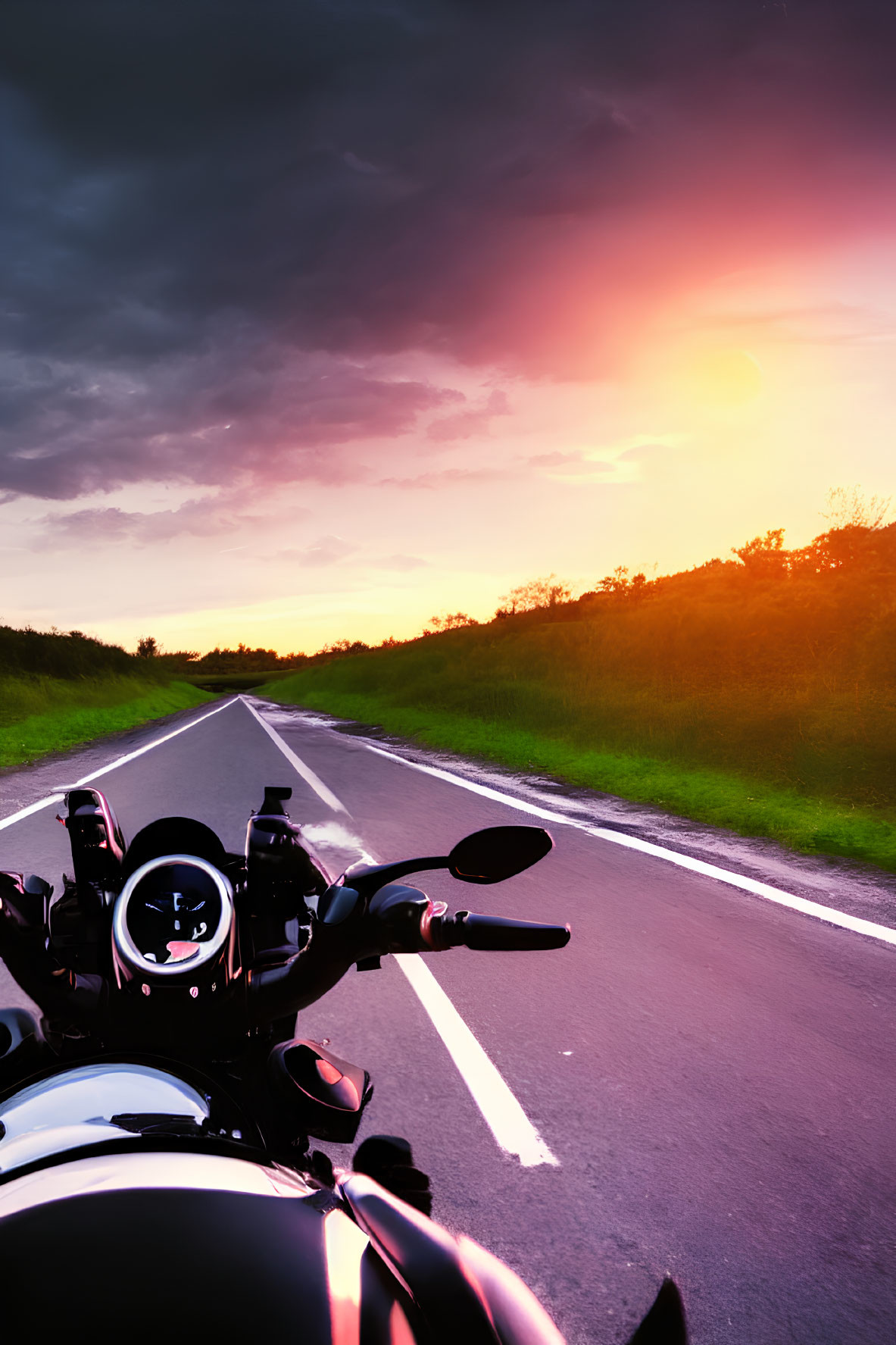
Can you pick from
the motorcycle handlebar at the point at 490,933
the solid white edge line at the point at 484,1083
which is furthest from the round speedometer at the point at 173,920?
the solid white edge line at the point at 484,1083

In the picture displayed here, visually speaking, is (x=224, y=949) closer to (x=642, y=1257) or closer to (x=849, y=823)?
(x=642, y=1257)

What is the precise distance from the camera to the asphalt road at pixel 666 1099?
9.37 ft

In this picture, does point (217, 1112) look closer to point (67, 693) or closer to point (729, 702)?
point (729, 702)

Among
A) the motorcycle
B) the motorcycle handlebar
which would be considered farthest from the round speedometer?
the motorcycle handlebar

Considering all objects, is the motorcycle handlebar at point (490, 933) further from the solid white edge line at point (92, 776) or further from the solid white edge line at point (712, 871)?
the solid white edge line at point (92, 776)

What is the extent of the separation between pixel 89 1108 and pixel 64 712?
36619 mm

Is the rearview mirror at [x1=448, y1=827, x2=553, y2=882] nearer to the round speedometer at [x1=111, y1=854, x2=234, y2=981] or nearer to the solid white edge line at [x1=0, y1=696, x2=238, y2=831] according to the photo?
the round speedometer at [x1=111, y1=854, x2=234, y2=981]

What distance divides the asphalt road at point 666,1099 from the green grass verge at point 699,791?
2.66 metres

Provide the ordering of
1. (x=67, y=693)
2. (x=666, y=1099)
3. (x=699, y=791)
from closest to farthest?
(x=666, y=1099)
(x=699, y=791)
(x=67, y=693)

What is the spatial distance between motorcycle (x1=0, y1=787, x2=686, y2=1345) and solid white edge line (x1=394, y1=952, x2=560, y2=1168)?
44.8 inches

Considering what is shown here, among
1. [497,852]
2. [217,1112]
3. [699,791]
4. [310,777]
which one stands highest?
[497,852]

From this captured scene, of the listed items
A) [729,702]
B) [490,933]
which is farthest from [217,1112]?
[729,702]

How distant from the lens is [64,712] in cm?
3562

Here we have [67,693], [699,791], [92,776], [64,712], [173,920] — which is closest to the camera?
[173,920]
